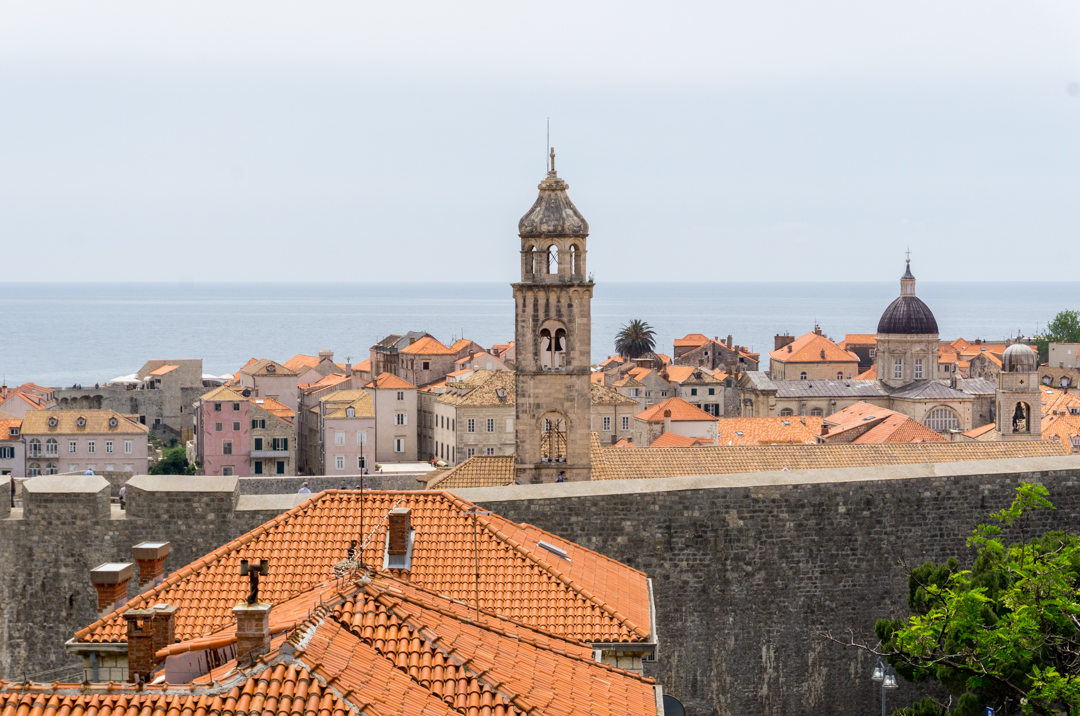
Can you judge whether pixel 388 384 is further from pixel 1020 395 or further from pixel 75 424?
pixel 1020 395

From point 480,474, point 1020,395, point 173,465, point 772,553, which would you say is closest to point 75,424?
point 173,465

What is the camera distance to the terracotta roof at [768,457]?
104ft

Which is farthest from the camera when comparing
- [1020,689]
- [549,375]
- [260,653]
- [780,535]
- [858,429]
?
[858,429]

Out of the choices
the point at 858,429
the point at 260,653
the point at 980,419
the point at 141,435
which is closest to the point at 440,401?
the point at 141,435

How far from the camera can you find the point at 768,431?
208 ft

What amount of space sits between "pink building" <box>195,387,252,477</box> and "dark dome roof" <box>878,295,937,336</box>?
39.6 m

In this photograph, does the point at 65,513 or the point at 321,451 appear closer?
the point at 65,513

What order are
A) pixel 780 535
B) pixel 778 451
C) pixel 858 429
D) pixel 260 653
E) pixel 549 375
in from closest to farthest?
pixel 260 653
pixel 780 535
pixel 549 375
pixel 778 451
pixel 858 429

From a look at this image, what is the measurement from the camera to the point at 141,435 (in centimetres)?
6725

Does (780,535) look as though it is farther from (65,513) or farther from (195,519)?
(65,513)

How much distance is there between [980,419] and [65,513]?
77.2 metres

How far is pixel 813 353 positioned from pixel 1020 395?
4055 centimetres

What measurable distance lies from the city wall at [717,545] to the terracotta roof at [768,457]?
17542 mm

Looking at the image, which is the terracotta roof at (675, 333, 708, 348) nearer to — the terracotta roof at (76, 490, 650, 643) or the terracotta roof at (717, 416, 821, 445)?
the terracotta roof at (717, 416, 821, 445)
